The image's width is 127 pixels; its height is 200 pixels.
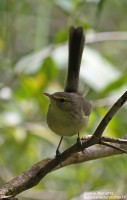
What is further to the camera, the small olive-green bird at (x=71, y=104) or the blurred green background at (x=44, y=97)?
the blurred green background at (x=44, y=97)

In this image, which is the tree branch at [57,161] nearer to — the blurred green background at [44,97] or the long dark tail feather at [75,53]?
the long dark tail feather at [75,53]

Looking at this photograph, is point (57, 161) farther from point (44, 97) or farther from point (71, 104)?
point (44, 97)

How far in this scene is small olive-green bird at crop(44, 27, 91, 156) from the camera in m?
3.19

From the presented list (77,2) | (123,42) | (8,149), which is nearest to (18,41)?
(123,42)

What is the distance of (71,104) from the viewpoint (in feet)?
11.2

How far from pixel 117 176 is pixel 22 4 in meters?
1.63

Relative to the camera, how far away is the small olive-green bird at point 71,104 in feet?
10.5

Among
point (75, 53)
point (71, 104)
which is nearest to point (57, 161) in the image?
point (71, 104)

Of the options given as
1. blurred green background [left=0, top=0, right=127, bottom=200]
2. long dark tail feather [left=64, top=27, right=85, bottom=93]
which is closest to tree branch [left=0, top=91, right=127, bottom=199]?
long dark tail feather [left=64, top=27, right=85, bottom=93]

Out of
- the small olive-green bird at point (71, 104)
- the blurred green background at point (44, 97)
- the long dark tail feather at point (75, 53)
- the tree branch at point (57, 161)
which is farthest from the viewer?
the blurred green background at point (44, 97)

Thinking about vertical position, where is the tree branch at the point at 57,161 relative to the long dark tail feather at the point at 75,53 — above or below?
below

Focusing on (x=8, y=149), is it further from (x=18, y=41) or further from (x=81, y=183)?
(x=18, y=41)

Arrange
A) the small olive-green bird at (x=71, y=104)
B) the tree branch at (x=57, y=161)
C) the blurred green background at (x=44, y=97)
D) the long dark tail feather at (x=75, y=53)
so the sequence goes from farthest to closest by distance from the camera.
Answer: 1. the blurred green background at (x=44, y=97)
2. the long dark tail feather at (x=75, y=53)
3. the small olive-green bird at (x=71, y=104)
4. the tree branch at (x=57, y=161)

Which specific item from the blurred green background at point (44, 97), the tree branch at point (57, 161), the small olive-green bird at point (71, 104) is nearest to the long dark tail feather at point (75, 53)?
the small olive-green bird at point (71, 104)
